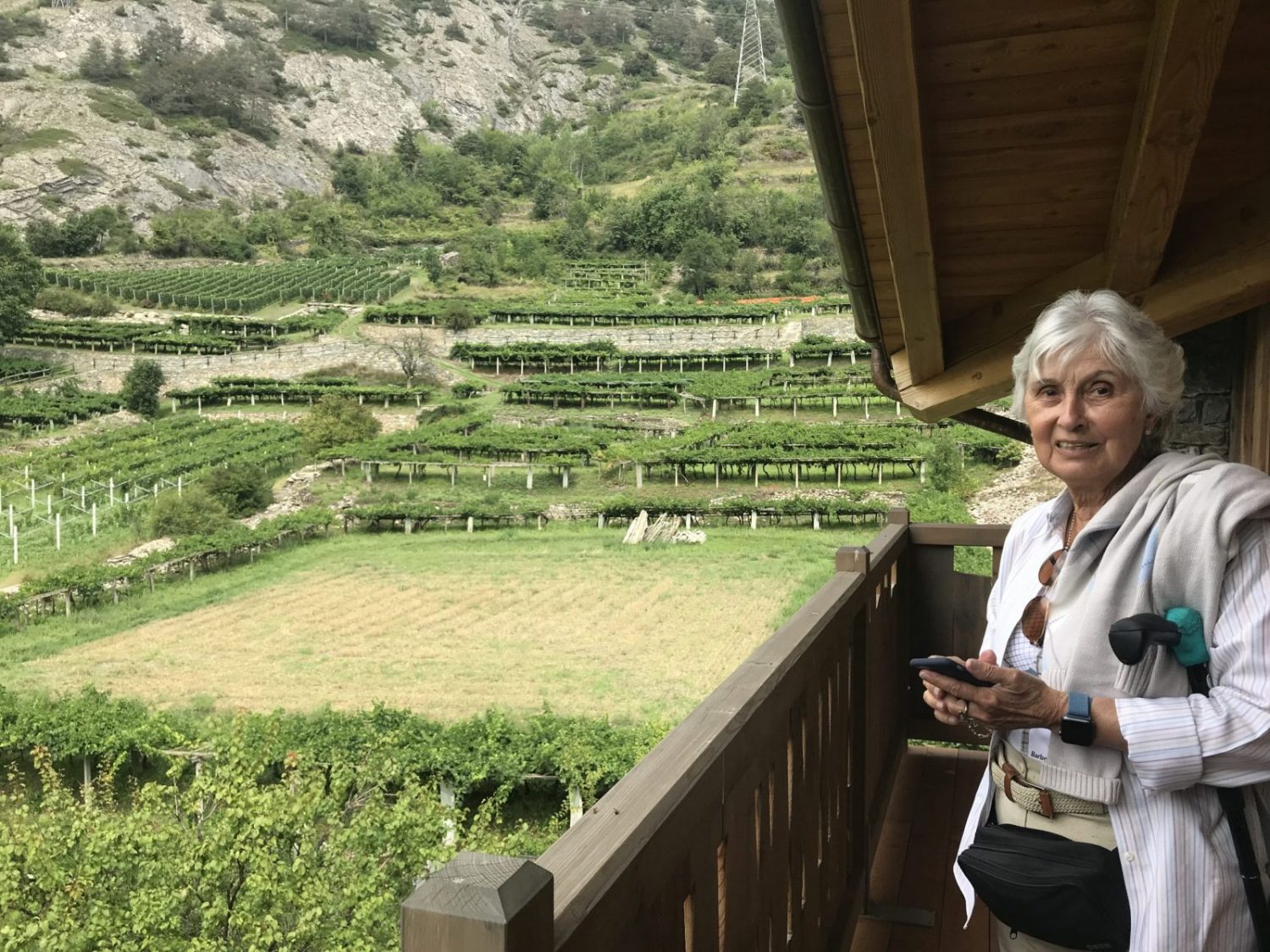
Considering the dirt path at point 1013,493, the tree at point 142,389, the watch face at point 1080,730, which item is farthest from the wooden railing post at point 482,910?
the tree at point 142,389

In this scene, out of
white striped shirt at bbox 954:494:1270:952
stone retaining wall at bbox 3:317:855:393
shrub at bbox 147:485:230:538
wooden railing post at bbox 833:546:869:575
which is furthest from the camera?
stone retaining wall at bbox 3:317:855:393

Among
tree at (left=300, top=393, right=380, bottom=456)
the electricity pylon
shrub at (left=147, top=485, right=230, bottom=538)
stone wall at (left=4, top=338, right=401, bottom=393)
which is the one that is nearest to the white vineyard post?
shrub at (left=147, top=485, right=230, bottom=538)

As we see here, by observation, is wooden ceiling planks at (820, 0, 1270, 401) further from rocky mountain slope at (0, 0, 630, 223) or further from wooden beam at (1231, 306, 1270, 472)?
rocky mountain slope at (0, 0, 630, 223)

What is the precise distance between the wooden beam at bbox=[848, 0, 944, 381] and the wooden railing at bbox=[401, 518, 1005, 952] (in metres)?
0.93

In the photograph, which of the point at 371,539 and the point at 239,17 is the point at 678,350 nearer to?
the point at 371,539

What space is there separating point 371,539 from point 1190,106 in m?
26.0

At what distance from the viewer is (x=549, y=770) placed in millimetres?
10859

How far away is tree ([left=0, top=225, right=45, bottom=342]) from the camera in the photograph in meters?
43.8

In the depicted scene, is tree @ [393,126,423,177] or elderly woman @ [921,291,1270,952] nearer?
elderly woman @ [921,291,1270,952]

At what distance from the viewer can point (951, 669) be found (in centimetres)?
131

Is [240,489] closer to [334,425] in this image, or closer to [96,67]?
[334,425]

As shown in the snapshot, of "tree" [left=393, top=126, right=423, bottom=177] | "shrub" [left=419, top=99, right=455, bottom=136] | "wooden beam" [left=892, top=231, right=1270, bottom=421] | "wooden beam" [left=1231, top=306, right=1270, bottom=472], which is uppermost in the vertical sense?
"shrub" [left=419, top=99, right=455, bottom=136]

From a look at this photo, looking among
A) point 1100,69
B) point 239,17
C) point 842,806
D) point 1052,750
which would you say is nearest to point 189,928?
point 842,806

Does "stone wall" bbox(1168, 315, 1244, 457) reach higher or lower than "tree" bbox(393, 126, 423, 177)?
lower
